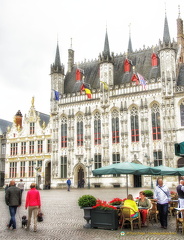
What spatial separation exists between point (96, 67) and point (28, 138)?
17344mm

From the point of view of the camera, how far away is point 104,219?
11.9 metres

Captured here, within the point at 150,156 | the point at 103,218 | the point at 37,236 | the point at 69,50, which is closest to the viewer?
the point at 37,236

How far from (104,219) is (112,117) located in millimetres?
35829

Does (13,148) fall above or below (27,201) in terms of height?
above

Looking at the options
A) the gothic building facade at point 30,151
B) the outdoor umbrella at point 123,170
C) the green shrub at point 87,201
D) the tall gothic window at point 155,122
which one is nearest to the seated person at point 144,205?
the outdoor umbrella at point 123,170

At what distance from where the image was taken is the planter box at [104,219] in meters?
11.6

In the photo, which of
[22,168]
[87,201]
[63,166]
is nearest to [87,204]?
[87,201]

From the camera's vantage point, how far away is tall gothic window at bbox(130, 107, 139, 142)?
4500 centimetres

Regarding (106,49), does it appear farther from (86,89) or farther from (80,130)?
(80,130)

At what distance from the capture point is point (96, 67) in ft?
177

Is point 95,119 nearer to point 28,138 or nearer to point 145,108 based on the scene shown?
point 145,108

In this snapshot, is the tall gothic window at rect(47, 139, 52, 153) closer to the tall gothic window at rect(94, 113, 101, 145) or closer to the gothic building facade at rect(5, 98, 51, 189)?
the gothic building facade at rect(5, 98, 51, 189)

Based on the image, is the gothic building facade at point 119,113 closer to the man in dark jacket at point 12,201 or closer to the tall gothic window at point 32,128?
the tall gothic window at point 32,128

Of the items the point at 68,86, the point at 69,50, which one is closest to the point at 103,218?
the point at 68,86
